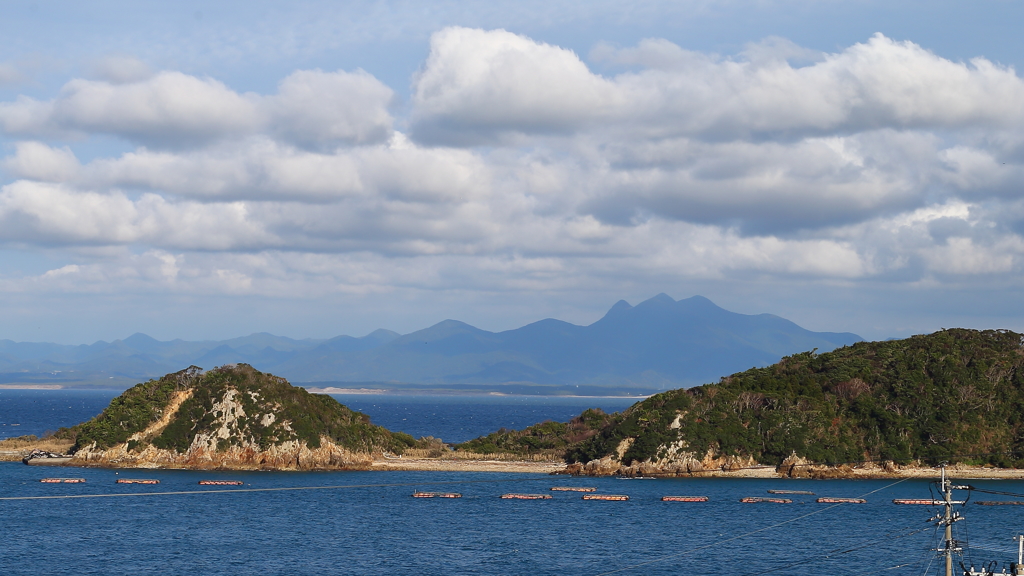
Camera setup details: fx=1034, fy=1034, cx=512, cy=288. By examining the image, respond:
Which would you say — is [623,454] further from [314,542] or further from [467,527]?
[314,542]

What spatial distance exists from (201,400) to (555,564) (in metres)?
77.6

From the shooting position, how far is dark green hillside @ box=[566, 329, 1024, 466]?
135125 millimetres

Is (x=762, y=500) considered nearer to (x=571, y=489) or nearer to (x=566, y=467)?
(x=571, y=489)

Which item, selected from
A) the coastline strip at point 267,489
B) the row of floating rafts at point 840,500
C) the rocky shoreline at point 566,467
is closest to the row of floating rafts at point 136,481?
the coastline strip at point 267,489

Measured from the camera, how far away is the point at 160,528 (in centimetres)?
9112

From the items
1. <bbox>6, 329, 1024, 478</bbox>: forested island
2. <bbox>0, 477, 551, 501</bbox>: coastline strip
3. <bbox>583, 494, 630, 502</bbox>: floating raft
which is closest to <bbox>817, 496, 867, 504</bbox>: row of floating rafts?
<bbox>583, 494, 630, 502</bbox>: floating raft

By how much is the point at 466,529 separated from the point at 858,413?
72.6 meters

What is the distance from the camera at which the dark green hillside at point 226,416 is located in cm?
13700

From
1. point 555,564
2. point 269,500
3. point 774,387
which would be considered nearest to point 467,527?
point 555,564

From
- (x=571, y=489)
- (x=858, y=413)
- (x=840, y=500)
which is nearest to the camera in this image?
(x=840, y=500)

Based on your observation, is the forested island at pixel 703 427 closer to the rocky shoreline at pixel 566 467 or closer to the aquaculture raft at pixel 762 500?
the rocky shoreline at pixel 566 467

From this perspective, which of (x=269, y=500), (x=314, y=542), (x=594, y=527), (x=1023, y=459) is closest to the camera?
(x=314, y=542)

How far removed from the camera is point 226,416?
13812 cm

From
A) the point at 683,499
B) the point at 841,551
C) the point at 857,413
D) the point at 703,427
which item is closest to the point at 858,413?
the point at 857,413
